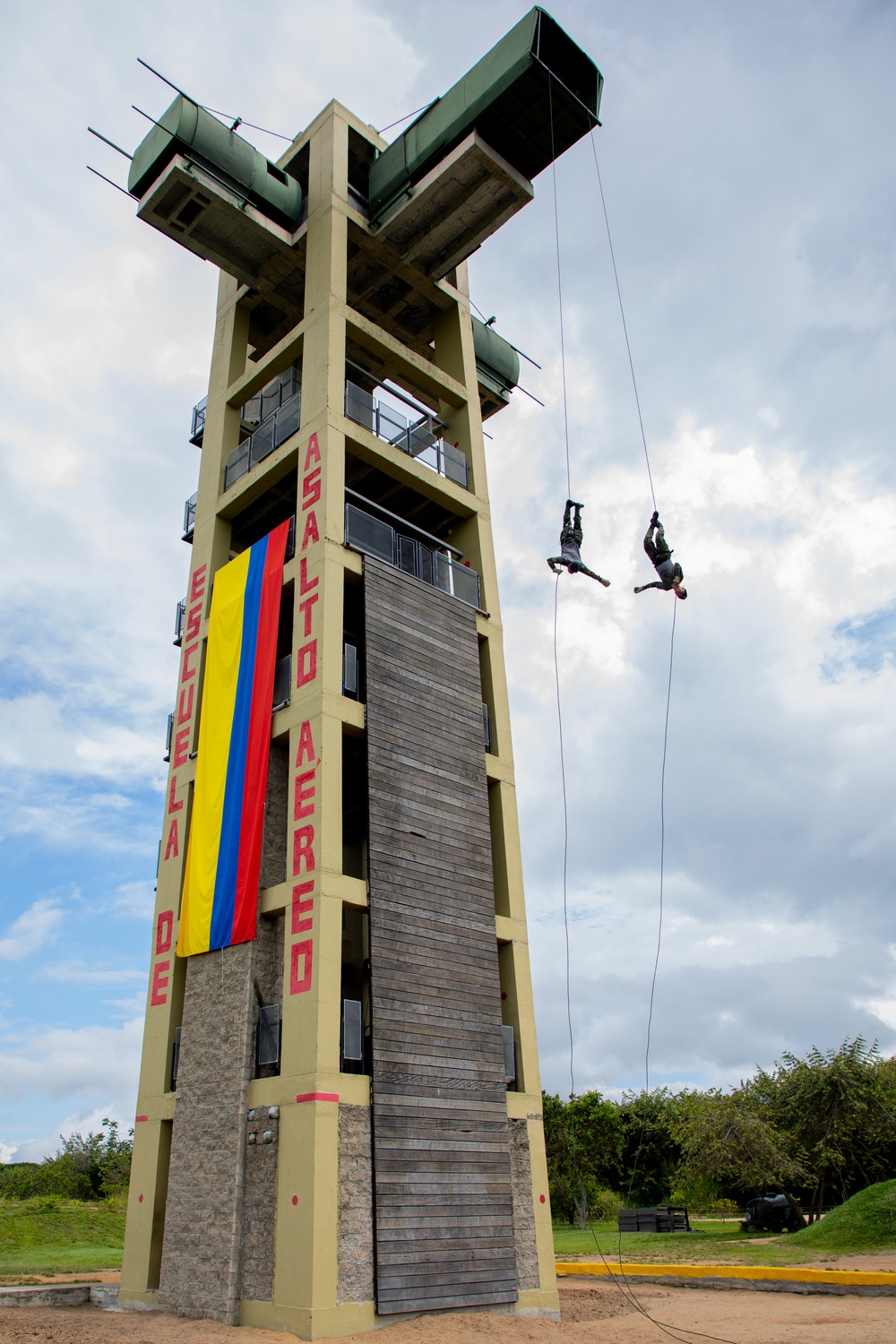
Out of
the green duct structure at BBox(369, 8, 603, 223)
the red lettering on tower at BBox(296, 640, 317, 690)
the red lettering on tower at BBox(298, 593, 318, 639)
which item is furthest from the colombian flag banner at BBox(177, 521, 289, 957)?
the green duct structure at BBox(369, 8, 603, 223)

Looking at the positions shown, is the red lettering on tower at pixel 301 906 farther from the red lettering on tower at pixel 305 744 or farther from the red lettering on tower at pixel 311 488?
the red lettering on tower at pixel 311 488

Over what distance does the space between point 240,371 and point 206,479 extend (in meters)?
3.51

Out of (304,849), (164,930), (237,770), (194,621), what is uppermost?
(194,621)

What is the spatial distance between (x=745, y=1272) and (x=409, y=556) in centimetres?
1712

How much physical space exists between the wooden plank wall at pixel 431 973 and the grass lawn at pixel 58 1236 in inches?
516

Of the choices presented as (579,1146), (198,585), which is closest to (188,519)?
(198,585)

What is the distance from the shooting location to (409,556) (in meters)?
21.1

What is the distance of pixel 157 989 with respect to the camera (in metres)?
19.3

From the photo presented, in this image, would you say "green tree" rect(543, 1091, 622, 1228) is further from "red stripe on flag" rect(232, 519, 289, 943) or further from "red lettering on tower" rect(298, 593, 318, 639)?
"red lettering on tower" rect(298, 593, 318, 639)

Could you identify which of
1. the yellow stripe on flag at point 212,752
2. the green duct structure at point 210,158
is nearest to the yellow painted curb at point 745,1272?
the yellow stripe on flag at point 212,752

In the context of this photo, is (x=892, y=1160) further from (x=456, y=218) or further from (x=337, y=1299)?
(x=456, y=218)

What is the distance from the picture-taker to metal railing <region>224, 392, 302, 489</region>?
22.0 meters

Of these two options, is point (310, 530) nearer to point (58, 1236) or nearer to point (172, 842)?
point (172, 842)

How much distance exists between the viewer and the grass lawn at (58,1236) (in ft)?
82.6
